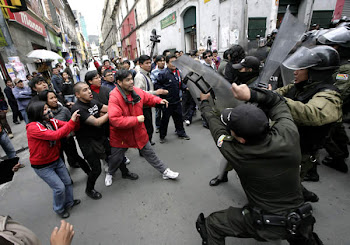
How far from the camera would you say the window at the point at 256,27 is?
7.51m

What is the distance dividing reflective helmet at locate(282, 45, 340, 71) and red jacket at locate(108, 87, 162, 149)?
5.82ft

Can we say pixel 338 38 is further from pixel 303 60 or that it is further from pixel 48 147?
pixel 48 147

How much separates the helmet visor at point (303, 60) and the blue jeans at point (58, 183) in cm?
286

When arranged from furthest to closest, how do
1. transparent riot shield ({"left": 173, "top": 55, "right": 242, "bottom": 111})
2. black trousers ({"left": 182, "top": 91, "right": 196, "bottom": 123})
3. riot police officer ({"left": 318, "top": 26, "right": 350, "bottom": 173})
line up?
black trousers ({"left": 182, "top": 91, "right": 196, "bottom": 123}) → riot police officer ({"left": 318, "top": 26, "right": 350, "bottom": 173}) → transparent riot shield ({"left": 173, "top": 55, "right": 242, "bottom": 111})

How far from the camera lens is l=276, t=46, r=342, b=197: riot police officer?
56.2 inches

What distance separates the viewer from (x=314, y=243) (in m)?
1.45

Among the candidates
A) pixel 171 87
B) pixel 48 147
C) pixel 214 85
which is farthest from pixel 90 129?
pixel 171 87

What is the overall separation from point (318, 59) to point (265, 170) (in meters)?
1.17

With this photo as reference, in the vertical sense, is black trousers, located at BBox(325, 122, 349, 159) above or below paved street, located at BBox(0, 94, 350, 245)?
above

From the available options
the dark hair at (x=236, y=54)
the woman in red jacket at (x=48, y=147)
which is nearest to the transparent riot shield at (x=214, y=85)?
the woman in red jacket at (x=48, y=147)

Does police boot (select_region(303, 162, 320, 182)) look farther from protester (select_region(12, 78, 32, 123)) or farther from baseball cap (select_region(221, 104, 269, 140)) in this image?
protester (select_region(12, 78, 32, 123))

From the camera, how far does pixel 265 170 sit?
3.84 ft

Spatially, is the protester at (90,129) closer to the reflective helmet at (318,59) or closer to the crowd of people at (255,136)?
the crowd of people at (255,136)

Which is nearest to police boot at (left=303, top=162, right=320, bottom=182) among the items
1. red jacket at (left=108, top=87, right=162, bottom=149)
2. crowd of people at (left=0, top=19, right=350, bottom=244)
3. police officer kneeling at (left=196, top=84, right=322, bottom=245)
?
crowd of people at (left=0, top=19, right=350, bottom=244)
